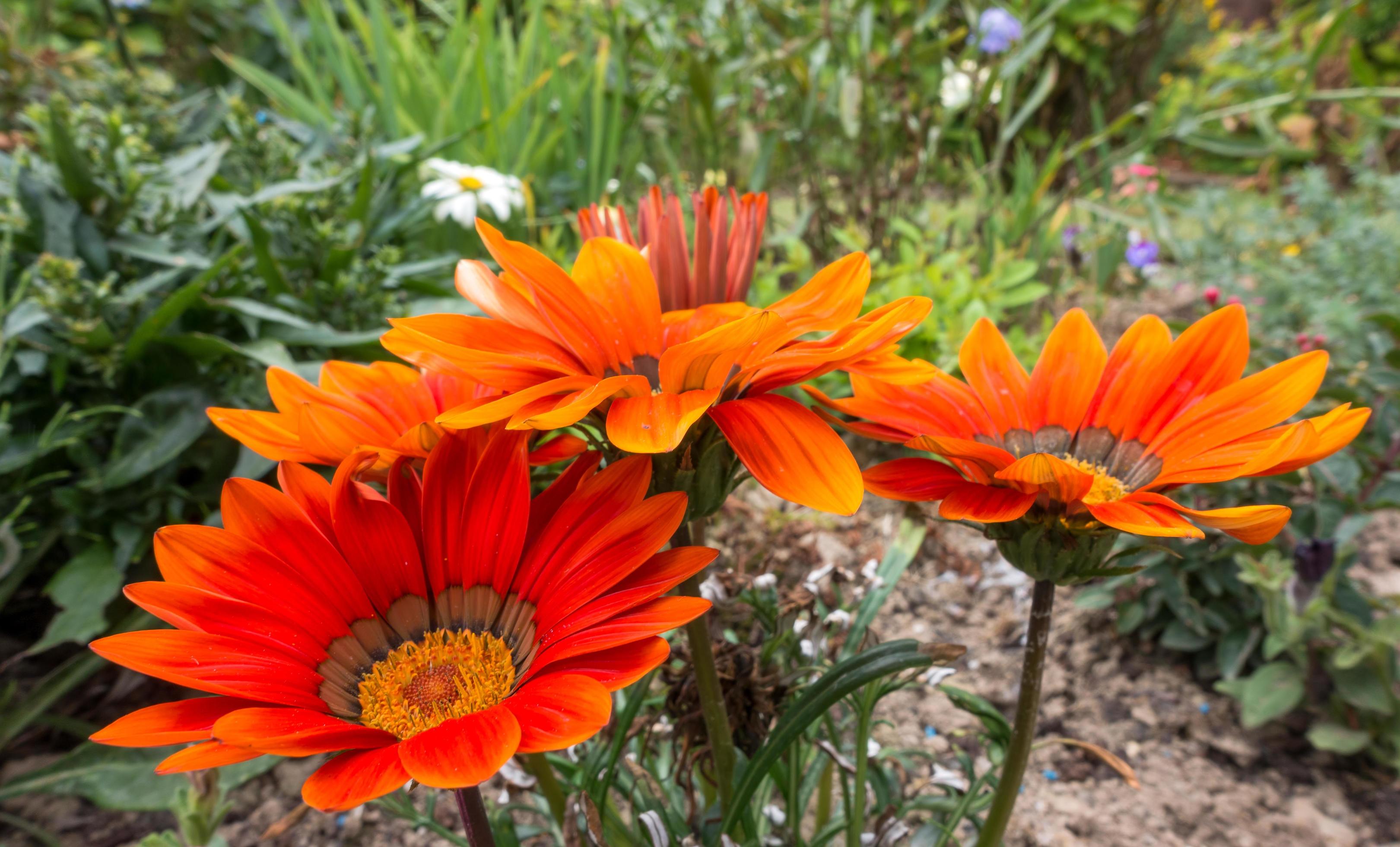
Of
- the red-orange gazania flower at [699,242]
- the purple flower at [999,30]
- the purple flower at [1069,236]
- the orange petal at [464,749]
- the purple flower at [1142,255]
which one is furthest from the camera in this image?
the purple flower at [1069,236]

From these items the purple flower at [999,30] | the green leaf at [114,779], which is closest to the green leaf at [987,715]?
the green leaf at [114,779]

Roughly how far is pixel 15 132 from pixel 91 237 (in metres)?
1.16

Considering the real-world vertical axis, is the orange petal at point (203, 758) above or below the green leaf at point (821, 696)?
above

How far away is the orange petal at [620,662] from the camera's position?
0.46 meters

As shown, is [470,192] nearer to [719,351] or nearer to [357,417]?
[357,417]

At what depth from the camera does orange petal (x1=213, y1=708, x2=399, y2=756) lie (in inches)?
16.4

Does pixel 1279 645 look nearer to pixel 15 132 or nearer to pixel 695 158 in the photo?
pixel 695 158

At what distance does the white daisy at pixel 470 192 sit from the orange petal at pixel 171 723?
5.25 ft

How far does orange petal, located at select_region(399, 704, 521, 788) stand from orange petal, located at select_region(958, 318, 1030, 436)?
0.44 m

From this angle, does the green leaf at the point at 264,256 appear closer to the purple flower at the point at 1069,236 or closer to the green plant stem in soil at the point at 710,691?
the green plant stem in soil at the point at 710,691

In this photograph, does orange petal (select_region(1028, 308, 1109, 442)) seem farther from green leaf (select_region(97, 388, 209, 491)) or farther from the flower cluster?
green leaf (select_region(97, 388, 209, 491))

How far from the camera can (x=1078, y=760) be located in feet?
4.44

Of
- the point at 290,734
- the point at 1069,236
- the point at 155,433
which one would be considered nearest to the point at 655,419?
the point at 290,734

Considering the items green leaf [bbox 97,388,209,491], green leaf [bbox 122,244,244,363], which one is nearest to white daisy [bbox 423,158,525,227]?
green leaf [bbox 122,244,244,363]
